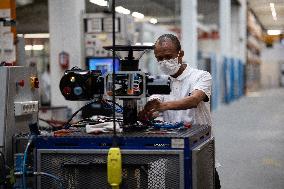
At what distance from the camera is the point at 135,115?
2482 millimetres

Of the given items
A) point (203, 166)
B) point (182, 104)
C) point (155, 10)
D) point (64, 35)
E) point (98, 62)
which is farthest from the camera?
point (155, 10)

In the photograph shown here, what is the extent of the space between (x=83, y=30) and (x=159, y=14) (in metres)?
16.3

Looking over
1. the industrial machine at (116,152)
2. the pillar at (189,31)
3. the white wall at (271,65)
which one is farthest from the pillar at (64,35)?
the white wall at (271,65)

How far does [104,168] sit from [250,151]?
239 inches

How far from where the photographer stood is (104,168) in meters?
2.20

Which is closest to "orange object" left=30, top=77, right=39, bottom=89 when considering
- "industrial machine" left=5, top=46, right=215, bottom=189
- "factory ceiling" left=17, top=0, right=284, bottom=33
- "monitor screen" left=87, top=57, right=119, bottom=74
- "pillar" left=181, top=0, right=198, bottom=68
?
"industrial machine" left=5, top=46, right=215, bottom=189

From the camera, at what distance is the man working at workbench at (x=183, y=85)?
2.86 metres

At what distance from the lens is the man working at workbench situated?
2.86m

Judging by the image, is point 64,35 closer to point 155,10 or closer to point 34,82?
point 34,82

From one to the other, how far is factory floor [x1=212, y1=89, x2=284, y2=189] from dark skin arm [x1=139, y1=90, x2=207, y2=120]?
59 centimetres

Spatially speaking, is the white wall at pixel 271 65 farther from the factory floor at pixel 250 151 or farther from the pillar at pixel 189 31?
the pillar at pixel 189 31

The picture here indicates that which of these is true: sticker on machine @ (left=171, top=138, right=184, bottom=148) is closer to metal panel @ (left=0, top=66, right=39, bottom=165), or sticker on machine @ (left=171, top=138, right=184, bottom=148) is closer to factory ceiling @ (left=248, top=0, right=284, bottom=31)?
metal panel @ (left=0, top=66, right=39, bottom=165)

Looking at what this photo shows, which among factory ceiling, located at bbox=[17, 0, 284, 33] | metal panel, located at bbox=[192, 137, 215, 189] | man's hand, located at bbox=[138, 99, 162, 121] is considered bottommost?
metal panel, located at bbox=[192, 137, 215, 189]

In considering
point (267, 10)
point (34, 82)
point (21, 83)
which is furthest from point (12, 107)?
point (267, 10)
